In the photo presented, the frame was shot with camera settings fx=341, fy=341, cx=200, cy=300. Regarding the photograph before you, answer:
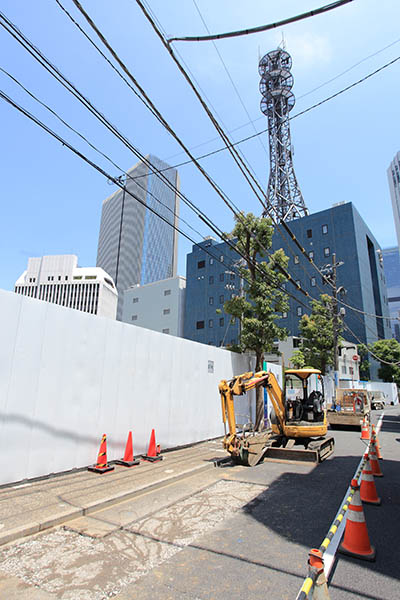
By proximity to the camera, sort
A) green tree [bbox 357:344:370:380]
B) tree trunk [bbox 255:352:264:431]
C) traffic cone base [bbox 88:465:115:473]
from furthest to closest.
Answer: green tree [bbox 357:344:370:380]
tree trunk [bbox 255:352:264:431]
traffic cone base [bbox 88:465:115:473]

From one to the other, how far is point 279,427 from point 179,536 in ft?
22.8

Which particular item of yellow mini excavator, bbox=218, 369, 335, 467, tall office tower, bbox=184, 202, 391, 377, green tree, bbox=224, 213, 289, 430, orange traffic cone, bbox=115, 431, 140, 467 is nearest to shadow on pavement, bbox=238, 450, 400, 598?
yellow mini excavator, bbox=218, 369, 335, 467

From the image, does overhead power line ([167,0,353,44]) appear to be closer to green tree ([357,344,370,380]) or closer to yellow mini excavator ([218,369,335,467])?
yellow mini excavator ([218,369,335,467])

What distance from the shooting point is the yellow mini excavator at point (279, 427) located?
9.03 m

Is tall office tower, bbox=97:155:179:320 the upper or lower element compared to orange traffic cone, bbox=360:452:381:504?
upper

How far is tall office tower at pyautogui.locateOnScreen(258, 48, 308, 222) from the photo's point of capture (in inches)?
2771

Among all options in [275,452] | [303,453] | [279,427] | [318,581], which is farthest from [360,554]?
[279,427]

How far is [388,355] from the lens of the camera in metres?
53.1

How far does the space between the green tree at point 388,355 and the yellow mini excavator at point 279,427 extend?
48269 millimetres

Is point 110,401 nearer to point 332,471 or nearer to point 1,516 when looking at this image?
point 1,516

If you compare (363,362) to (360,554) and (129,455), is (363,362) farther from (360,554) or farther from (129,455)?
(360,554)

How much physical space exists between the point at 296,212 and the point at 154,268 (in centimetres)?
8964

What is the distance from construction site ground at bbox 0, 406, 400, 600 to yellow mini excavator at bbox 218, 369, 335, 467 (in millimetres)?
1178

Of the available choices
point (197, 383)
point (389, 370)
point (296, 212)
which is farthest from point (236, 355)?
point (296, 212)
